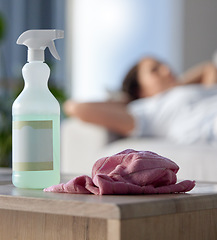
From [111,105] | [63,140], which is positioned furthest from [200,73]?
[63,140]

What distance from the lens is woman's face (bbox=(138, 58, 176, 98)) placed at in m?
2.87

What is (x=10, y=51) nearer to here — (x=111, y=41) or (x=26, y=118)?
(x=111, y=41)

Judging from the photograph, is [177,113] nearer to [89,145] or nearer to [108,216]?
[89,145]

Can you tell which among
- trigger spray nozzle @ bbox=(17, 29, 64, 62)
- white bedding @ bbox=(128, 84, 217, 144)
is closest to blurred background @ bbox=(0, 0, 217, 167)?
white bedding @ bbox=(128, 84, 217, 144)

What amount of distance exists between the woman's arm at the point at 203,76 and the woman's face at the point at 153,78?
8cm

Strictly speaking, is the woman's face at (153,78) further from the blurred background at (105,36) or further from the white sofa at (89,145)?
the blurred background at (105,36)

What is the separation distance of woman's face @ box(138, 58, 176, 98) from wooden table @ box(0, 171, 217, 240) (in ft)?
6.13

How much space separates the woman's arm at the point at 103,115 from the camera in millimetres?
2447

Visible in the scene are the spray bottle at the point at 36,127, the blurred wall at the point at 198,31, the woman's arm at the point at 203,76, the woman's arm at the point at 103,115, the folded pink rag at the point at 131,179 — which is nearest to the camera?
the folded pink rag at the point at 131,179

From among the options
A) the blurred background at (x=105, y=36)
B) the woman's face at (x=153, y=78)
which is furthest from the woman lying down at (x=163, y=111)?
the blurred background at (x=105, y=36)

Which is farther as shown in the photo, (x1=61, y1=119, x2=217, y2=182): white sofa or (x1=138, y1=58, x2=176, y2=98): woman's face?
(x1=138, y1=58, x2=176, y2=98): woman's face

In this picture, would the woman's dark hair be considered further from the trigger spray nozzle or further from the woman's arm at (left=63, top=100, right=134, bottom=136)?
the trigger spray nozzle

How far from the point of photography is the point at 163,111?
2564mm

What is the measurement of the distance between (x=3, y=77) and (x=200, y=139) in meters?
2.50
